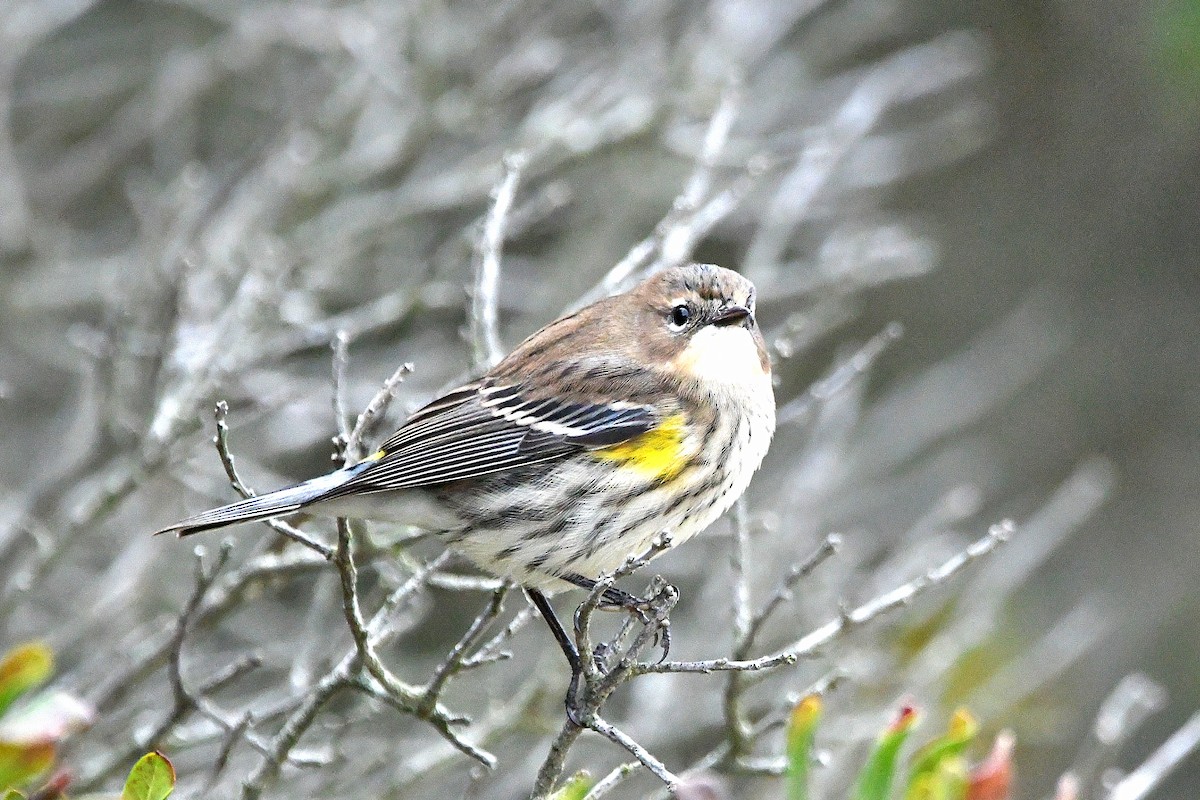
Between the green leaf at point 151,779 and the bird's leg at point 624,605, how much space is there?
4.28ft

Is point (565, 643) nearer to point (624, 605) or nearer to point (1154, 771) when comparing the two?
point (624, 605)

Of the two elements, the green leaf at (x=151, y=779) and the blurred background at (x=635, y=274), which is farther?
the blurred background at (x=635, y=274)

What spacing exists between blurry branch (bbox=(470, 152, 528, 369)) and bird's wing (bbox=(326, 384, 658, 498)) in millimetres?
160

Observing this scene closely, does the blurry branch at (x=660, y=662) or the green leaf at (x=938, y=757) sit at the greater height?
the blurry branch at (x=660, y=662)

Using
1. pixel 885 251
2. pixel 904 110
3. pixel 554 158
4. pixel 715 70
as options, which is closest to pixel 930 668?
pixel 885 251

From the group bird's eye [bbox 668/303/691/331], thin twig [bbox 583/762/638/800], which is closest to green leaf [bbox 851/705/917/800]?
thin twig [bbox 583/762/638/800]

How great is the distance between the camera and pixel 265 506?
13.0 ft

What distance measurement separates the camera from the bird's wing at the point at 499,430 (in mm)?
4566

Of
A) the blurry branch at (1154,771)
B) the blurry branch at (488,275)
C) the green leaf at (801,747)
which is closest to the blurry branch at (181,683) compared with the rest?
the blurry branch at (488,275)

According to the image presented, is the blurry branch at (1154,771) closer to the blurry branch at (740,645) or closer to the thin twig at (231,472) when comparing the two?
the blurry branch at (740,645)

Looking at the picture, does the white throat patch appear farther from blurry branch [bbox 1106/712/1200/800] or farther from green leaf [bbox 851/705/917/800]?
green leaf [bbox 851/705/917/800]

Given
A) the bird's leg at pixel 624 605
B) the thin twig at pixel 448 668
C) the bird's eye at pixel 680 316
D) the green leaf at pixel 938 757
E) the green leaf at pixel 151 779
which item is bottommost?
the green leaf at pixel 938 757

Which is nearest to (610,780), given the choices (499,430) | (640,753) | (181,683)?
(640,753)

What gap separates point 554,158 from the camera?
645 centimetres
